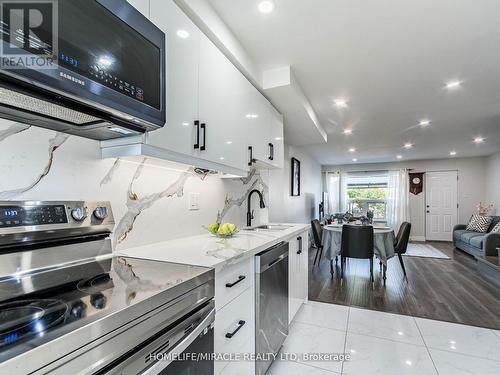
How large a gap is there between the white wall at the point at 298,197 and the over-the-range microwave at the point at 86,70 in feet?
8.79

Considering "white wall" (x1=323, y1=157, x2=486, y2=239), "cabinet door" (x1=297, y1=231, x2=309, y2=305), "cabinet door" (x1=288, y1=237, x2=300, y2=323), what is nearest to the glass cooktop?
"cabinet door" (x1=288, y1=237, x2=300, y2=323)

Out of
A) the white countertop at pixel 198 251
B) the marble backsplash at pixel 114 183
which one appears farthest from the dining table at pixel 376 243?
the white countertop at pixel 198 251

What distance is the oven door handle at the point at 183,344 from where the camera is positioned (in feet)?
2.42

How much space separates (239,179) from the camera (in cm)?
261

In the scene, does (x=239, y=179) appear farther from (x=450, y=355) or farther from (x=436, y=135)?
(x=436, y=135)

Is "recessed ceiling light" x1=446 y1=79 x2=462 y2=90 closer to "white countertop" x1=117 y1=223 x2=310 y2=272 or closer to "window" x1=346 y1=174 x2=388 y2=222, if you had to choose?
"white countertop" x1=117 y1=223 x2=310 y2=272

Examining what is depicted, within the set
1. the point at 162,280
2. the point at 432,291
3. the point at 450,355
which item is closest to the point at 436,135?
the point at 432,291

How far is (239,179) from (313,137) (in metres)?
2.13

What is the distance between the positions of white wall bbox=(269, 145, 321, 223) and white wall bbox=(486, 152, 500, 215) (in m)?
4.30

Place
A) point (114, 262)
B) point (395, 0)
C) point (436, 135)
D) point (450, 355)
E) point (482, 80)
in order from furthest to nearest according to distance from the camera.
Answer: point (436, 135), point (482, 80), point (450, 355), point (395, 0), point (114, 262)

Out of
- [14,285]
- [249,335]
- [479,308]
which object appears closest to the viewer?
[14,285]

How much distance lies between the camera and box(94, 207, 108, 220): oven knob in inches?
46.0

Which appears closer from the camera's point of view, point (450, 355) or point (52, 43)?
point (52, 43)

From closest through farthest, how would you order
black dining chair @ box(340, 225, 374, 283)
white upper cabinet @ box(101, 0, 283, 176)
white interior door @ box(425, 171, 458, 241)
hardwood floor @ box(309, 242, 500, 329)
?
1. white upper cabinet @ box(101, 0, 283, 176)
2. hardwood floor @ box(309, 242, 500, 329)
3. black dining chair @ box(340, 225, 374, 283)
4. white interior door @ box(425, 171, 458, 241)
